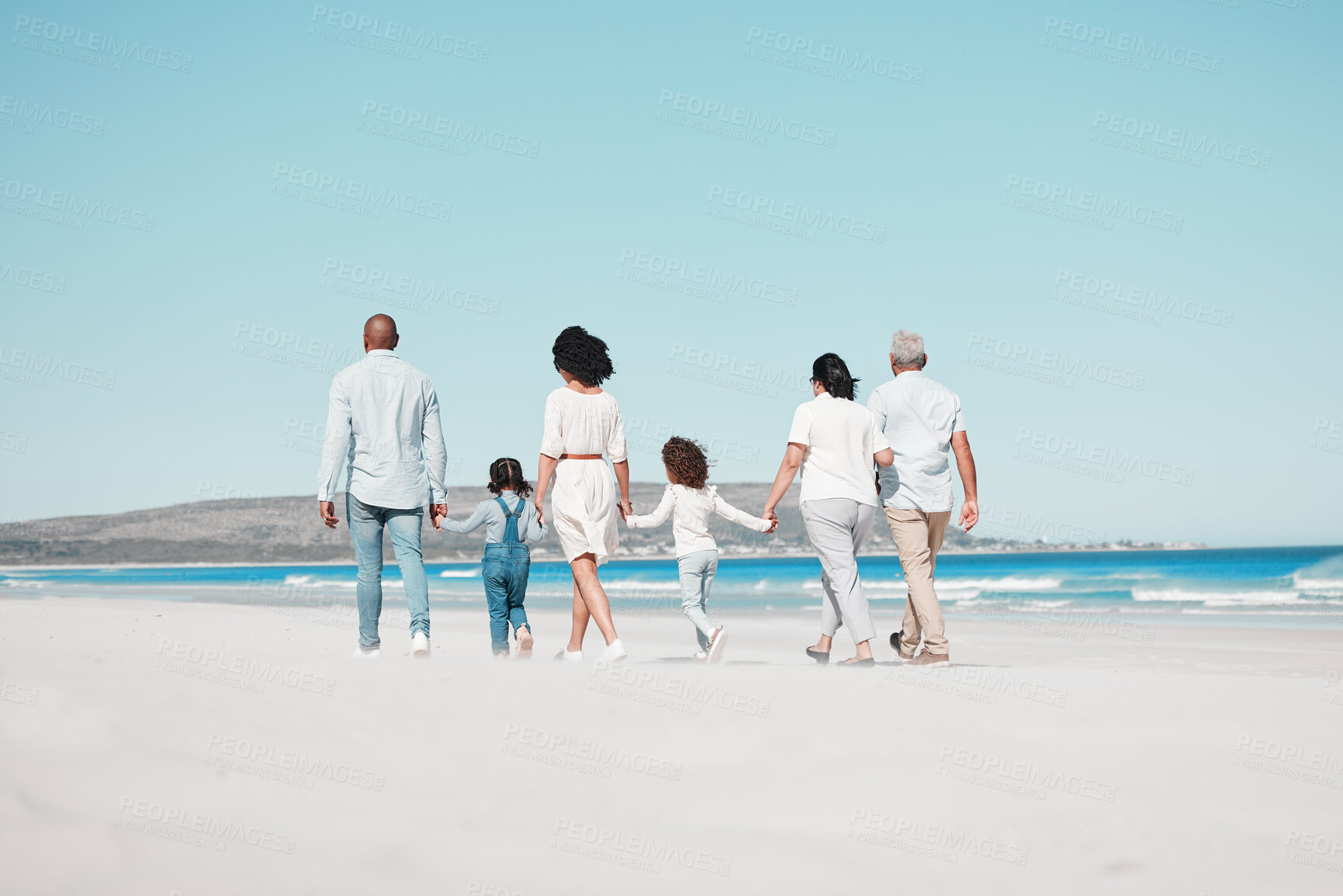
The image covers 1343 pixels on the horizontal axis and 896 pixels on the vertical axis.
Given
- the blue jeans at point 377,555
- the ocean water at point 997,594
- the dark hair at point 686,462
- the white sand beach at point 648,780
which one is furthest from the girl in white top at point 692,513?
the ocean water at point 997,594

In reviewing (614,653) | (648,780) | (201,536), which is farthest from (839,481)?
(201,536)

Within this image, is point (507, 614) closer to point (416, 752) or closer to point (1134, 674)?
point (416, 752)

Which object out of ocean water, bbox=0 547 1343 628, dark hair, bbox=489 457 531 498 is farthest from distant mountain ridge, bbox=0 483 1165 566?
dark hair, bbox=489 457 531 498

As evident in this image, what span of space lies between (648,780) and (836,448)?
293 cm

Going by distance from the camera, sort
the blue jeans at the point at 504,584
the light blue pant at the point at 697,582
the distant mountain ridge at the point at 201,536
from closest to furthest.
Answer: the light blue pant at the point at 697,582, the blue jeans at the point at 504,584, the distant mountain ridge at the point at 201,536

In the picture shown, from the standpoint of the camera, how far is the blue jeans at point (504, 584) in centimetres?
646

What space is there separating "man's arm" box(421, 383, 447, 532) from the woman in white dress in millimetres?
610

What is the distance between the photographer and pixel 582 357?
5.46 meters

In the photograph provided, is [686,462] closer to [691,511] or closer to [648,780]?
[691,511]

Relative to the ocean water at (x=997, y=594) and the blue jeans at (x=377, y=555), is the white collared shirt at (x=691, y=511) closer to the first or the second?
the blue jeans at (x=377, y=555)

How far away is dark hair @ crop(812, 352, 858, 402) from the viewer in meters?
5.68

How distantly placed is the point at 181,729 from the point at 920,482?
160 inches

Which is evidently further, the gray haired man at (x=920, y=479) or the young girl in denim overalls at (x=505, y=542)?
the young girl in denim overalls at (x=505, y=542)

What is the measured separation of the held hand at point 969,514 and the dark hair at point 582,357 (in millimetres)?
2252
